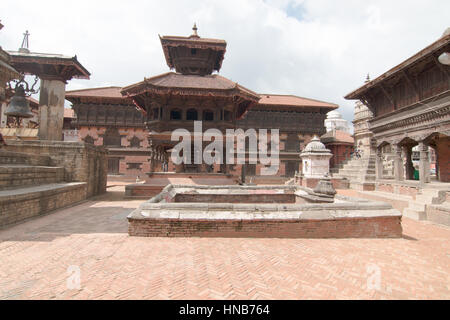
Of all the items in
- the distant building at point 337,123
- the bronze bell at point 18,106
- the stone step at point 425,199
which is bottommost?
the stone step at point 425,199

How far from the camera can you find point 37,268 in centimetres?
386

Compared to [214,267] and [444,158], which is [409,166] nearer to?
[444,158]

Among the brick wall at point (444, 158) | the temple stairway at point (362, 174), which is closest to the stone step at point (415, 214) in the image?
the brick wall at point (444, 158)

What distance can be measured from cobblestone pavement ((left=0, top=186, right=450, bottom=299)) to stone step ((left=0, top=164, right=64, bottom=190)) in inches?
107

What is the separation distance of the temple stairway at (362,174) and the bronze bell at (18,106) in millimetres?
22871

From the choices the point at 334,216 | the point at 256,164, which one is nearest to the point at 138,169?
the point at 256,164

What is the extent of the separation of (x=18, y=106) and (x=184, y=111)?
8534 millimetres

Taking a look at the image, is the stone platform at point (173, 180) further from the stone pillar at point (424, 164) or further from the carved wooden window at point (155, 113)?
the stone pillar at point (424, 164)

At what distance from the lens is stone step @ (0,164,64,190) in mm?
7702

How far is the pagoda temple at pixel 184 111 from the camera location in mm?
14531

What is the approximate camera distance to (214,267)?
4000 millimetres

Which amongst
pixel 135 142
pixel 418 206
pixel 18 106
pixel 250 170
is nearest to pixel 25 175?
pixel 18 106
